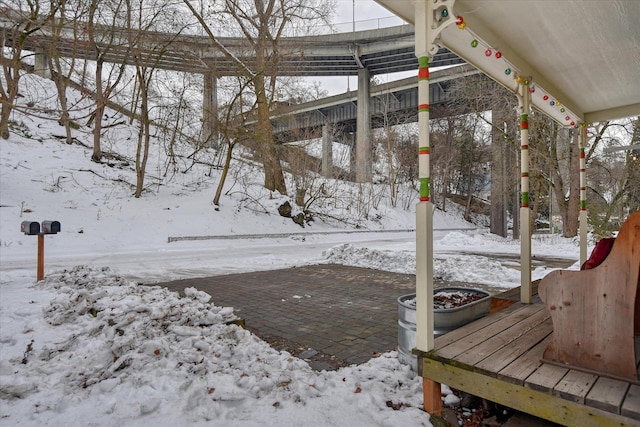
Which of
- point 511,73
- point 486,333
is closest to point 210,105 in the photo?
point 511,73

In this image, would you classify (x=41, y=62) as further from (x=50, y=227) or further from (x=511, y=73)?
(x=511, y=73)

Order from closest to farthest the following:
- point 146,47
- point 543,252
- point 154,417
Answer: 1. point 154,417
2. point 543,252
3. point 146,47

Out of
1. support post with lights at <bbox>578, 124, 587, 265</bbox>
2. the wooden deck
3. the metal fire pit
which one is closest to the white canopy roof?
support post with lights at <bbox>578, 124, 587, 265</bbox>

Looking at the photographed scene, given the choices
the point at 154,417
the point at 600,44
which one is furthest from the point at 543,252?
the point at 154,417

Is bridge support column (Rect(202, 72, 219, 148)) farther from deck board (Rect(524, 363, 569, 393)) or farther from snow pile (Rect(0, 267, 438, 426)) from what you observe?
deck board (Rect(524, 363, 569, 393))

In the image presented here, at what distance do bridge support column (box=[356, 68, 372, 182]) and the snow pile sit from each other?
23.1m

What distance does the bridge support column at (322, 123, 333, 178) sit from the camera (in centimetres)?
2400

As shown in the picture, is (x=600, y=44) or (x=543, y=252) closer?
(x=600, y=44)

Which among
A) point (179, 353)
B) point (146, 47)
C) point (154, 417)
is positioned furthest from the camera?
point (146, 47)

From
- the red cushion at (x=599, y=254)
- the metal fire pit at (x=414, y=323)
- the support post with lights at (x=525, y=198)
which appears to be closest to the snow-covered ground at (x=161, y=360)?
the metal fire pit at (x=414, y=323)

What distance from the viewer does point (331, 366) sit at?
124 inches

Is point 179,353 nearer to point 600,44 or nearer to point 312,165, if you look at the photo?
point 600,44

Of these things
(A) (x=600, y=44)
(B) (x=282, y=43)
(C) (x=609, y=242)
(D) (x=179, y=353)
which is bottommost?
(D) (x=179, y=353)

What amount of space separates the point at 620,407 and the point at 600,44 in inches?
123
